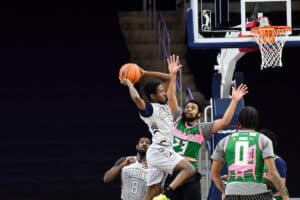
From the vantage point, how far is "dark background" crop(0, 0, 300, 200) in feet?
58.2

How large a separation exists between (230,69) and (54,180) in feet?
18.8

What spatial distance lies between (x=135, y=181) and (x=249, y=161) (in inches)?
118

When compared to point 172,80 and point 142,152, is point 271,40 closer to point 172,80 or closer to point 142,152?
point 142,152

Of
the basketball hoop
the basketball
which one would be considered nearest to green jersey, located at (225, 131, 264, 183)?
the basketball

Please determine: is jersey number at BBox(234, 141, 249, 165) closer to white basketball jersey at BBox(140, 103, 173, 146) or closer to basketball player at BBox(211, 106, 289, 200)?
basketball player at BBox(211, 106, 289, 200)

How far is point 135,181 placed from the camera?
1075 centimetres

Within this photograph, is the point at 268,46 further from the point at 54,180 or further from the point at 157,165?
the point at 54,180

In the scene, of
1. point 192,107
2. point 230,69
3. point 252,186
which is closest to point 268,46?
point 230,69

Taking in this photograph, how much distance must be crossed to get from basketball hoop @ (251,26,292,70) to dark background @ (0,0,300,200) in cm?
632

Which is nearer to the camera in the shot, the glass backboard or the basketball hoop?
the basketball hoop

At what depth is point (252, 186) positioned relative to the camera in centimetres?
793

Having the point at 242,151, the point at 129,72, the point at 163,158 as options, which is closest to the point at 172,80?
the point at 129,72

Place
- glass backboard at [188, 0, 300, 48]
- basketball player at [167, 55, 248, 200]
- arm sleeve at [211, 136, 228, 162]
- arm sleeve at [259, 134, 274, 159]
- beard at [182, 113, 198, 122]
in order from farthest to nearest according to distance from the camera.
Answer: glass backboard at [188, 0, 300, 48] < beard at [182, 113, 198, 122] < basketball player at [167, 55, 248, 200] < arm sleeve at [211, 136, 228, 162] < arm sleeve at [259, 134, 274, 159]

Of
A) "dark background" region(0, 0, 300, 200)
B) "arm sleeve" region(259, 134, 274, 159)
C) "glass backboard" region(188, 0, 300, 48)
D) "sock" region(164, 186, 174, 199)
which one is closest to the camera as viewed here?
"arm sleeve" region(259, 134, 274, 159)
